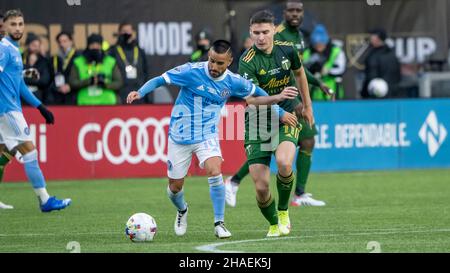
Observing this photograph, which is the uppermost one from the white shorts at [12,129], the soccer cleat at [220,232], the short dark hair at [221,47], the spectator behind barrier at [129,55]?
the short dark hair at [221,47]

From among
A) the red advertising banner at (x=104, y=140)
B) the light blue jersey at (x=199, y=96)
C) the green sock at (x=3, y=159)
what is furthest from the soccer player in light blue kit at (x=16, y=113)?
the red advertising banner at (x=104, y=140)

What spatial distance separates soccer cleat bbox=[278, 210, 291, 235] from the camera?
12.5 meters

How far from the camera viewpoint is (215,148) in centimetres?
1252

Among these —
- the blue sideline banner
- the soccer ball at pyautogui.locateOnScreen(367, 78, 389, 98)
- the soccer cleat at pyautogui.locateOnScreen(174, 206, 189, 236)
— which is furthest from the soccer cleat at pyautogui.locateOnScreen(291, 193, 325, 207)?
the soccer ball at pyautogui.locateOnScreen(367, 78, 389, 98)

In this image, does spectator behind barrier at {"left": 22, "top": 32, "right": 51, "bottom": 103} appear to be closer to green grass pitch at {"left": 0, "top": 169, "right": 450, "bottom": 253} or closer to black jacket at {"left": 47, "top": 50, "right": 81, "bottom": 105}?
black jacket at {"left": 47, "top": 50, "right": 81, "bottom": 105}

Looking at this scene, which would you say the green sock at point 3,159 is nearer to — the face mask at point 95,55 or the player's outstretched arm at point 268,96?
the face mask at point 95,55

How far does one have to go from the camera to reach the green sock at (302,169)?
651 inches

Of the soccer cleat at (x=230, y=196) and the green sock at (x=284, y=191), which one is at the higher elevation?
the green sock at (x=284, y=191)

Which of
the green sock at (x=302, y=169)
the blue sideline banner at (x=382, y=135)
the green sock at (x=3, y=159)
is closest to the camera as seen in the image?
the green sock at (x=3, y=159)

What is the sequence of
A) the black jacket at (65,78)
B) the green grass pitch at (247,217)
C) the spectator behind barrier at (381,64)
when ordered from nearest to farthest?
the green grass pitch at (247,217) → the black jacket at (65,78) → the spectator behind barrier at (381,64)

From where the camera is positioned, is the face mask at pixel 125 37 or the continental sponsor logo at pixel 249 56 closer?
the continental sponsor logo at pixel 249 56

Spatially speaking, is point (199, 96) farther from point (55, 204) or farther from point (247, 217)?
point (55, 204)

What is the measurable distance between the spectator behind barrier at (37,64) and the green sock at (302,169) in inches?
230
